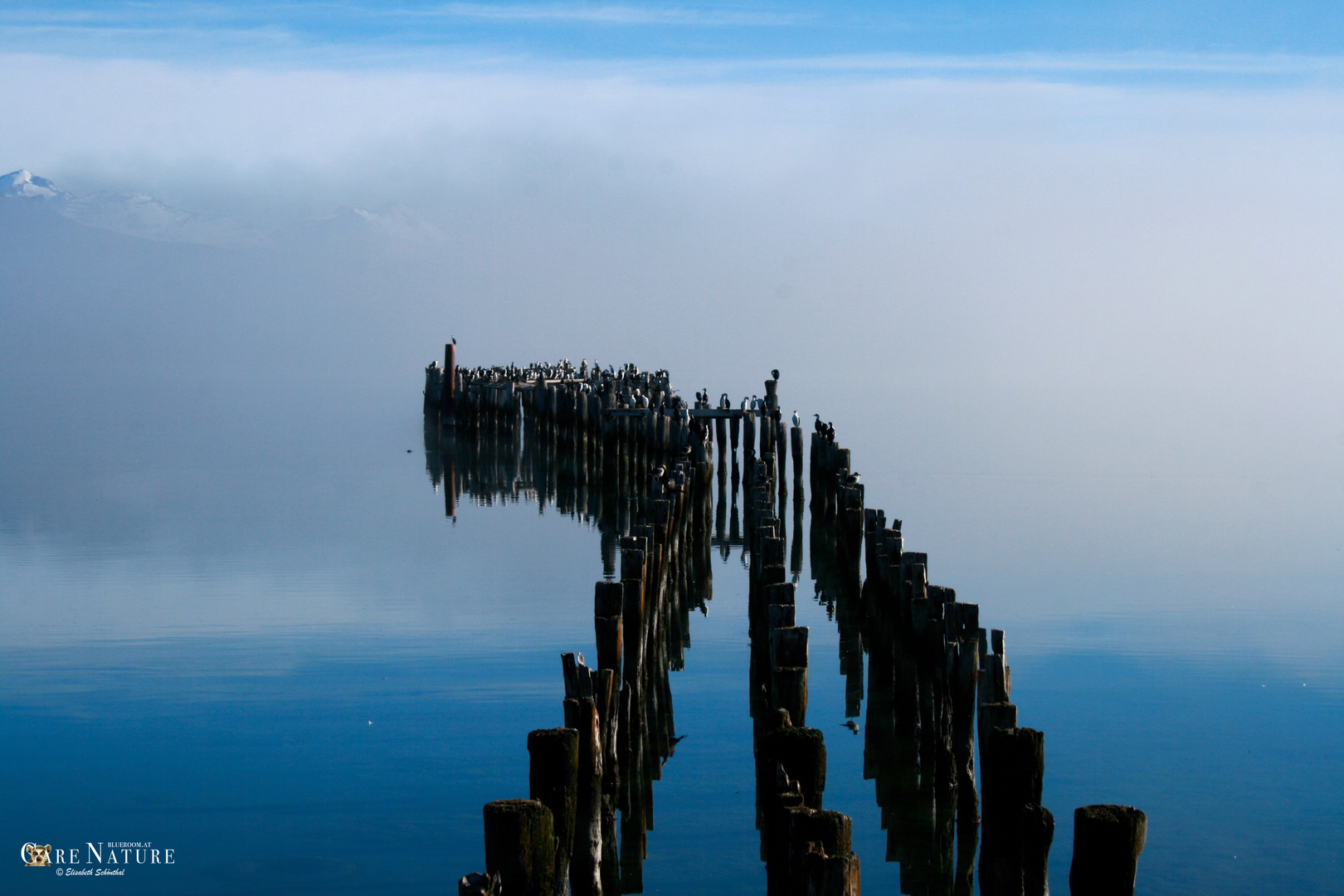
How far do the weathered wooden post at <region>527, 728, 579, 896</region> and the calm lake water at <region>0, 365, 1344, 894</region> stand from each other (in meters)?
1.64

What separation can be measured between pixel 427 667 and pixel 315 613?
8.35ft

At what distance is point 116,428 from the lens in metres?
42.8

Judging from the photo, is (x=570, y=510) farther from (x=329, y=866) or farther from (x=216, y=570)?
(x=329, y=866)

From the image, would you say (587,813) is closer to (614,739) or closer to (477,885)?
(614,739)

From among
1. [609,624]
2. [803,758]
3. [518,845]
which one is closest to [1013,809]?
[803,758]

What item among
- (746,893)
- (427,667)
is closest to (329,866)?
(746,893)

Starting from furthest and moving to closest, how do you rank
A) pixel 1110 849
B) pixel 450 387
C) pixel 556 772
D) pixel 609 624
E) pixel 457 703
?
pixel 450 387, pixel 457 703, pixel 609 624, pixel 556 772, pixel 1110 849

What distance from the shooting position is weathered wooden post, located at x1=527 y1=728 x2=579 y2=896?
A: 20.0 ft

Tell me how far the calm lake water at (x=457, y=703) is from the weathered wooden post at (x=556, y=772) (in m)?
1.64

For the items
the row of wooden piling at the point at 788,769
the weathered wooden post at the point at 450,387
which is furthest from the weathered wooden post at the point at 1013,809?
the weathered wooden post at the point at 450,387

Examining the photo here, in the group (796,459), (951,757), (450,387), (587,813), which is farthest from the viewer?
(450,387)

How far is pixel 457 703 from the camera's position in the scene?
10.5 meters

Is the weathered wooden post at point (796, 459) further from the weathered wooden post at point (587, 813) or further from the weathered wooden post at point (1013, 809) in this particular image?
the weathered wooden post at point (1013, 809)

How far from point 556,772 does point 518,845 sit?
2.57 ft
